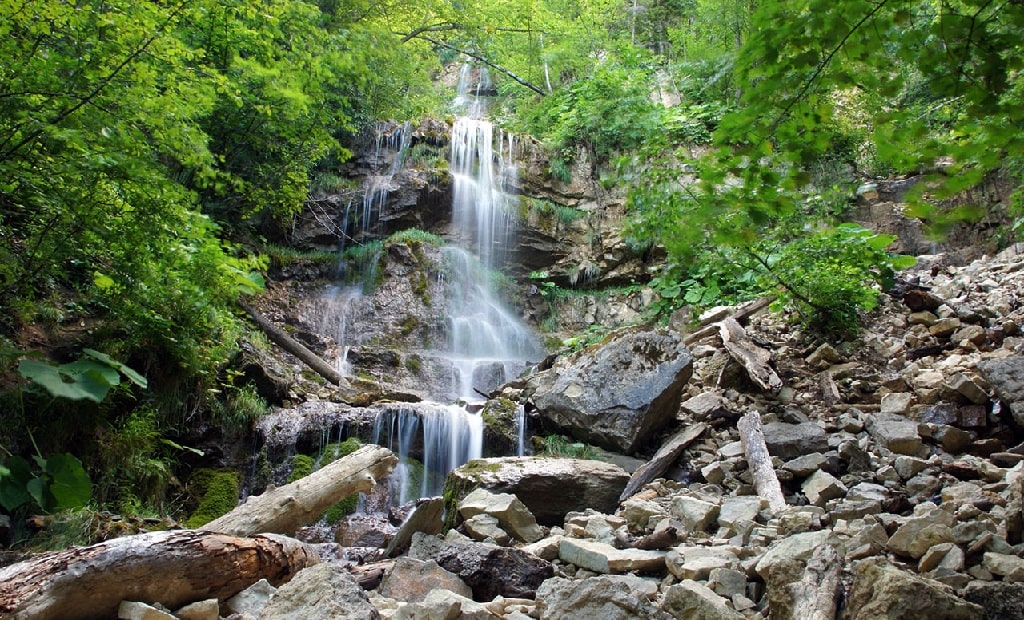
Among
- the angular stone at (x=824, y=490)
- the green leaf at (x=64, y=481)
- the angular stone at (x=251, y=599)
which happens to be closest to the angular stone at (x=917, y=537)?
the angular stone at (x=824, y=490)

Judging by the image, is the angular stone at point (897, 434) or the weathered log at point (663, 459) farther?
the weathered log at point (663, 459)

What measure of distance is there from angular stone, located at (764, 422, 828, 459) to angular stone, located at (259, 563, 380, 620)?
3.69m

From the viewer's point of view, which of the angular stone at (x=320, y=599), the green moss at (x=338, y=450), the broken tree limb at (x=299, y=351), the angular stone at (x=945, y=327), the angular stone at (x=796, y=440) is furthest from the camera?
the broken tree limb at (x=299, y=351)

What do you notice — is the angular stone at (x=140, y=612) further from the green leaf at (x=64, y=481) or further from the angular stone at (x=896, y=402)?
the angular stone at (x=896, y=402)

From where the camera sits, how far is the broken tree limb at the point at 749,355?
601 centimetres

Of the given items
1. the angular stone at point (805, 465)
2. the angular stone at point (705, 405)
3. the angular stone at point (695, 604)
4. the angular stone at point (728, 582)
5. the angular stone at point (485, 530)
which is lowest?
the angular stone at point (485, 530)

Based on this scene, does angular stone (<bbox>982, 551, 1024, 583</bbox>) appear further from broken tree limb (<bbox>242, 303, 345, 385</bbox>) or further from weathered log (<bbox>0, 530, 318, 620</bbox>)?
broken tree limb (<bbox>242, 303, 345, 385</bbox>)

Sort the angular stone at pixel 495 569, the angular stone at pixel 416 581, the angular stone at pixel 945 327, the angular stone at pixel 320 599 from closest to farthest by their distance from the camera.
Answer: the angular stone at pixel 320 599, the angular stone at pixel 416 581, the angular stone at pixel 495 569, the angular stone at pixel 945 327

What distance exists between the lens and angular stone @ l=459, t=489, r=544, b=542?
161 inches

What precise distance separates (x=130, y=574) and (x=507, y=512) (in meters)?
2.30

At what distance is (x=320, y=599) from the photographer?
230 centimetres

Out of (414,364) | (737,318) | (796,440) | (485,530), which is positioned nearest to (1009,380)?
(796,440)

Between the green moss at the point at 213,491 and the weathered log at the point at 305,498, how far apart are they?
1.87 m

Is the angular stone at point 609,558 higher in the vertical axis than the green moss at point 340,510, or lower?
higher
